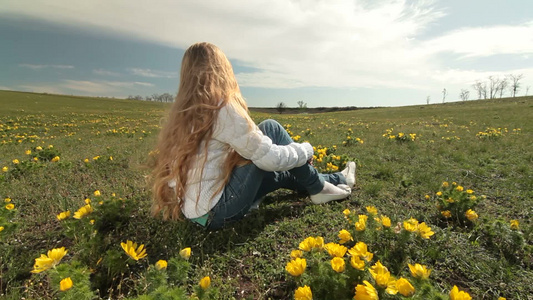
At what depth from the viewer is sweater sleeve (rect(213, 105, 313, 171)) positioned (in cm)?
225

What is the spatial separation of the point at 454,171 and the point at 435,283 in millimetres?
3537

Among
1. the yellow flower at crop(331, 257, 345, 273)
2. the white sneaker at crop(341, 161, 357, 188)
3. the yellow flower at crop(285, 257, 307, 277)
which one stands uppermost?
→ the white sneaker at crop(341, 161, 357, 188)

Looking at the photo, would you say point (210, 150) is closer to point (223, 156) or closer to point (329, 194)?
point (223, 156)

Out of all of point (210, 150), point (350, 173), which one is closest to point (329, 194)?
point (350, 173)

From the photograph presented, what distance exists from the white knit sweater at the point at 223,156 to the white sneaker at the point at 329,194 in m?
0.91

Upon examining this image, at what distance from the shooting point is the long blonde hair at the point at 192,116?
90.7 inches

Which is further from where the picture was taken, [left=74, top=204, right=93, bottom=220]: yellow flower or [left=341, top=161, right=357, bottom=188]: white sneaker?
[left=341, top=161, right=357, bottom=188]: white sneaker

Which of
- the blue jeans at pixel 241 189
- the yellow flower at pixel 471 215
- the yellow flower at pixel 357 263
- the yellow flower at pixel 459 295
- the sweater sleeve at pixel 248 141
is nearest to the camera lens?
the yellow flower at pixel 459 295

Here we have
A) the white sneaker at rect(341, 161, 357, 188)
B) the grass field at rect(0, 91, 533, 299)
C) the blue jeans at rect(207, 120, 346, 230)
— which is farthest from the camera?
the white sneaker at rect(341, 161, 357, 188)

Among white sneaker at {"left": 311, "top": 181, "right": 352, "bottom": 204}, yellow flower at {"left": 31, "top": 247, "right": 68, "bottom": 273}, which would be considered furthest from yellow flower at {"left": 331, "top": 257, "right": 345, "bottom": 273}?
yellow flower at {"left": 31, "top": 247, "right": 68, "bottom": 273}

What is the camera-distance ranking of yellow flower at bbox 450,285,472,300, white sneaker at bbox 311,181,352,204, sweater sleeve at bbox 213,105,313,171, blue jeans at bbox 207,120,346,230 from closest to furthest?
yellow flower at bbox 450,285,472,300, sweater sleeve at bbox 213,105,313,171, blue jeans at bbox 207,120,346,230, white sneaker at bbox 311,181,352,204

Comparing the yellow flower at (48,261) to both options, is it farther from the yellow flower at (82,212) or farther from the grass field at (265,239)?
the yellow flower at (82,212)

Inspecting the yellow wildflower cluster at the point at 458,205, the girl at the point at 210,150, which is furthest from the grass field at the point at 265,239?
the girl at the point at 210,150

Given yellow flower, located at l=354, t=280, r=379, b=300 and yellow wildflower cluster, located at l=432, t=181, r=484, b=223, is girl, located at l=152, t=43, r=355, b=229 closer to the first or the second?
yellow flower, located at l=354, t=280, r=379, b=300
